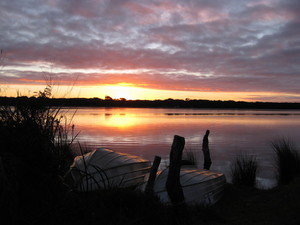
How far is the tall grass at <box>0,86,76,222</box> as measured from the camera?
372cm

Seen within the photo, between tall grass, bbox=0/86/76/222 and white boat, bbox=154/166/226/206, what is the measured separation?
9.21 feet

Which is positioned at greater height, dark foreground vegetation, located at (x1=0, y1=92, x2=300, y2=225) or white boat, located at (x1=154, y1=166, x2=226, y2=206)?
dark foreground vegetation, located at (x1=0, y1=92, x2=300, y2=225)

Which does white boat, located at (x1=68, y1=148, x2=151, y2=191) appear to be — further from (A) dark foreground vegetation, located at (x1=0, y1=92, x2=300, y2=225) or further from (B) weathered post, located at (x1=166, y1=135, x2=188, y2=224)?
(A) dark foreground vegetation, located at (x1=0, y1=92, x2=300, y2=225)

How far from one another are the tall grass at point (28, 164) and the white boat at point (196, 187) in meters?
2.81

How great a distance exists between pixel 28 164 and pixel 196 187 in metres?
4.28

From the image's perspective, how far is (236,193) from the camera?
8508 millimetres

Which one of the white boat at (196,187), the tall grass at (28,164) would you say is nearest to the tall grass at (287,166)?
the white boat at (196,187)

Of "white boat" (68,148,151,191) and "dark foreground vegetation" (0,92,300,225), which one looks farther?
"white boat" (68,148,151,191)

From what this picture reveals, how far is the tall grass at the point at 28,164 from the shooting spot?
12.2 feet

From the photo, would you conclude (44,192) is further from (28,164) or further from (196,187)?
(196,187)

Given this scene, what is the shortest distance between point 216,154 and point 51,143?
41.7 ft

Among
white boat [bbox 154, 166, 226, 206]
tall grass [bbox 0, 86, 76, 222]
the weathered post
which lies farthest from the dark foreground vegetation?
white boat [bbox 154, 166, 226, 206]

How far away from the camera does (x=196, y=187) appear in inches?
289

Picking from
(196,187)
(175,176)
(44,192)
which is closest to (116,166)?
(196,187)
